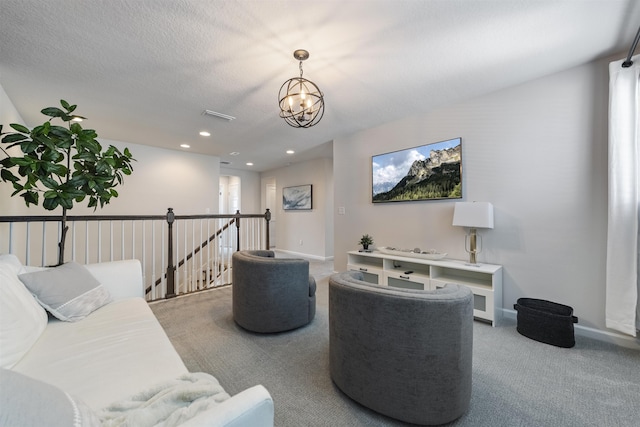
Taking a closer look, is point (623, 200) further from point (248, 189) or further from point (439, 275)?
point (248, 189)

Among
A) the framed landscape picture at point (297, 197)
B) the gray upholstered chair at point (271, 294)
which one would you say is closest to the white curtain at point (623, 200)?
the gray upholstered chair at point (271, 294)

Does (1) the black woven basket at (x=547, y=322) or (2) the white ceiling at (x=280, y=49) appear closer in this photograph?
(2) the white ceiling at (x=280, y=49)

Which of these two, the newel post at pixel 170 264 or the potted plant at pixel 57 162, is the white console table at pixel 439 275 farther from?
the potted plant at pixel 57 162

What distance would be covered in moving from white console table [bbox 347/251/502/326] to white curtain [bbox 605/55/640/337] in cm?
80

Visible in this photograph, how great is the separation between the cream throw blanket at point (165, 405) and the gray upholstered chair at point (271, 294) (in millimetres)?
1349

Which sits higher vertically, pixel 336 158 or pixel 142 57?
pixel 142 57

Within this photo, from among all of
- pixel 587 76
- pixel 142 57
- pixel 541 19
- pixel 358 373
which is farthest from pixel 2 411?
pixel 587 76

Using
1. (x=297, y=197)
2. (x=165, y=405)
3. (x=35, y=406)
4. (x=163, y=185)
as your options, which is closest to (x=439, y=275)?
(x=165, y=405)

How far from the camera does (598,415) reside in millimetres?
1417

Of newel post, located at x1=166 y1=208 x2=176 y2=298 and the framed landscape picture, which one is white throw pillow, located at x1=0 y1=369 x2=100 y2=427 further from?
the framed landscape picture

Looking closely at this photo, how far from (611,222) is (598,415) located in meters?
1.51

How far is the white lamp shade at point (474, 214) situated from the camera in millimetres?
2717

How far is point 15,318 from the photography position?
1213mm

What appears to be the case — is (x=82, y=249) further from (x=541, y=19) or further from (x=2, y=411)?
(x=541, y=19)
